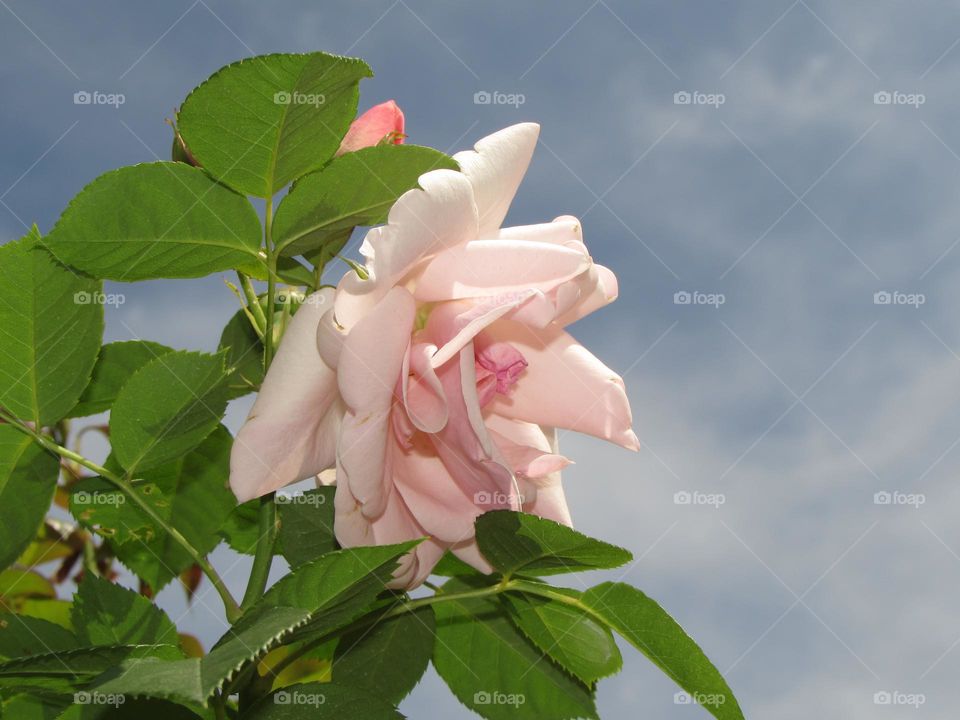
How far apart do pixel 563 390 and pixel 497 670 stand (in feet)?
1.09

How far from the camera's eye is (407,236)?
2.61ft

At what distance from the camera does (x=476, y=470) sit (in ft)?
2.82

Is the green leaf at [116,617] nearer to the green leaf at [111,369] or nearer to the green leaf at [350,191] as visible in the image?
the green leaf at [111,369]

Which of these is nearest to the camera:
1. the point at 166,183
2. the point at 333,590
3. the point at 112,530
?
the point at 333,590

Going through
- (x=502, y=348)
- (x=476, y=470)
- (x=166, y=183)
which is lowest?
(x=476, y=470)

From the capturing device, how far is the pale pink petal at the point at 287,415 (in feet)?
2.71

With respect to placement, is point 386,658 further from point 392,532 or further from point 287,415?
point 287,415

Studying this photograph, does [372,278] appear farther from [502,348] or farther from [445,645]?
[445,645]

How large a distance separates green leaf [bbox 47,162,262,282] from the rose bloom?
12 cm

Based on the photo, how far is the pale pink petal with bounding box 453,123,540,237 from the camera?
0.90m

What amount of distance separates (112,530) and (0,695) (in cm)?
22

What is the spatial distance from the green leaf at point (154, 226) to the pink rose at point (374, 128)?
0.18 metres

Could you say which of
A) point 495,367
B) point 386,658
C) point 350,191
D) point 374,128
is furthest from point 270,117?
point 386,658

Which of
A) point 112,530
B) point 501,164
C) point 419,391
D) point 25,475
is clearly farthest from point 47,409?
point 501,164
